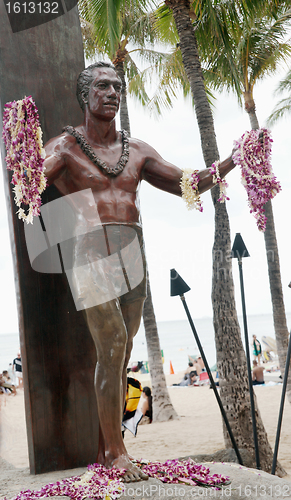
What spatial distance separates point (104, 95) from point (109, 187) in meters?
0.61

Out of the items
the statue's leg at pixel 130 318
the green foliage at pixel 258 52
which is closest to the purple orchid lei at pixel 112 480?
the statue's leg at pixel 130 318

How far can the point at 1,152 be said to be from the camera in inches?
143

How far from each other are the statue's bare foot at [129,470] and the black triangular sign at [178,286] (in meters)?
1.41

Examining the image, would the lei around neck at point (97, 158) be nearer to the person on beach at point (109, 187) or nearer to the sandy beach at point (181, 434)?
the person on beach at point (109, 187)

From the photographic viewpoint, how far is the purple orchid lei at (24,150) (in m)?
2.83

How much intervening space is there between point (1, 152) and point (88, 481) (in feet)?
7.58

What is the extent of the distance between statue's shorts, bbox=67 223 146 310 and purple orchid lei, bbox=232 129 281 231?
796 millimetres

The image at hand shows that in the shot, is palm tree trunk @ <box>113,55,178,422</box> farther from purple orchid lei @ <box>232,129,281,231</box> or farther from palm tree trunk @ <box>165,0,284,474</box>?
purple orchid lei @ <box>232,129,281,231</box>

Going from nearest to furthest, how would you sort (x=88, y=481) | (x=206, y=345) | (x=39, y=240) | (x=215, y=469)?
(x=88, y=481) < (x=215, y=469) < (x=39, y=240) < (x=206, y=345)

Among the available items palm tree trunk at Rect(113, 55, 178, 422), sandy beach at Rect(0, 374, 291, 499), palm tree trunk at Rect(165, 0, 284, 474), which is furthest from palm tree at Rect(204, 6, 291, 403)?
palm tree trunk at Rect(165, 0, 284, 474)

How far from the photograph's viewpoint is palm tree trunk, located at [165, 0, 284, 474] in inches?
294

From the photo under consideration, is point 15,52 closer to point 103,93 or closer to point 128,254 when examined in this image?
point 103,93

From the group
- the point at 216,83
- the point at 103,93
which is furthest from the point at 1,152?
the point at 216,83

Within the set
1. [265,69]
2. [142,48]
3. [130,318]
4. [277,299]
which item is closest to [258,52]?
[265,69]
